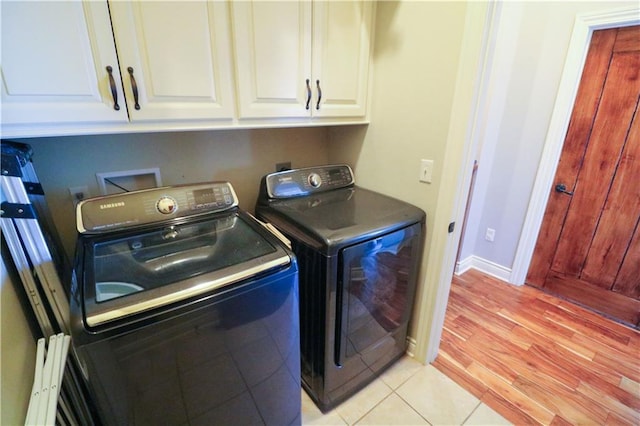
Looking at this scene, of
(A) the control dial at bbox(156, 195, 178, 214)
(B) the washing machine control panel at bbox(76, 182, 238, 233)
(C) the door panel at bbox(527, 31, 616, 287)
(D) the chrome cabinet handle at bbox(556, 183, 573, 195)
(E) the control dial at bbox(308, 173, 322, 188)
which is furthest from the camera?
(D) the chrome cabinet handle at bbox(556, 183, 573, 195)

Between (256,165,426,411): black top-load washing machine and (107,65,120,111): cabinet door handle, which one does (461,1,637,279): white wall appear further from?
(107,65,120,111): cabinet door handle

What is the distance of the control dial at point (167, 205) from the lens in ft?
3.97

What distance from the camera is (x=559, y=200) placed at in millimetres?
2293

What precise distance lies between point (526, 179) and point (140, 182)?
274cm

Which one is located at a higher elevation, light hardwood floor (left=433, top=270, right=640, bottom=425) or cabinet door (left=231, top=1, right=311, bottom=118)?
cabinet door (left=231, top=1, right=311, bottom=118)

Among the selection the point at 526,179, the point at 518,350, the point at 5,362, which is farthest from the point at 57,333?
the point at 526,179

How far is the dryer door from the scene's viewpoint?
128cm

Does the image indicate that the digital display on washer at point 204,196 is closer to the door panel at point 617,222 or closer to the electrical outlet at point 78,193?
the electrical outlet at point 78,193

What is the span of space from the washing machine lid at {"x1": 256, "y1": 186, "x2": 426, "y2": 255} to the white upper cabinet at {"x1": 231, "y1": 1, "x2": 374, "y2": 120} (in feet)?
1.48

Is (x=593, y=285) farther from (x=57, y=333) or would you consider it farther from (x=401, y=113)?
(x=57, y=333)

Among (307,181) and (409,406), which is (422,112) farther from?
(409,406)

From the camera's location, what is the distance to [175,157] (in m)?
1.48

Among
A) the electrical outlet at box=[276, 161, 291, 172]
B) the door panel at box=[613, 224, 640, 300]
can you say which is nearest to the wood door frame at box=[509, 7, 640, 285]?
the door panel at box=[613, 224, 640, 300]

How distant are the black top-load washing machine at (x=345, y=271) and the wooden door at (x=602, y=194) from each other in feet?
5.16
